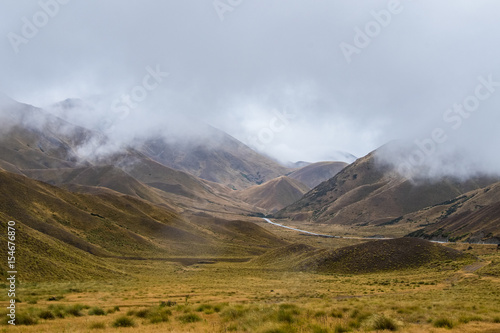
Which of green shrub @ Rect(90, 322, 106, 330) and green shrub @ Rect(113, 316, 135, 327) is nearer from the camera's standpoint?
green shrub @ Rect(90, 322, 106, 330)

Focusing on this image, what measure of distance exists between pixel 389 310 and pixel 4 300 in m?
22.1

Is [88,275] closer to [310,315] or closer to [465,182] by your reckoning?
[310,315]

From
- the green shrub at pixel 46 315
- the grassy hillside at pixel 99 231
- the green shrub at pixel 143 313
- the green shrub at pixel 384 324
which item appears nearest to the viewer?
the green shrub at pixel 384 324

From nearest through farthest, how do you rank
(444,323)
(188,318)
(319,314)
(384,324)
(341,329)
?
1. (341,329)
2. (384,324)
3. (444,323)
4. (188,318)
5. (319,314)

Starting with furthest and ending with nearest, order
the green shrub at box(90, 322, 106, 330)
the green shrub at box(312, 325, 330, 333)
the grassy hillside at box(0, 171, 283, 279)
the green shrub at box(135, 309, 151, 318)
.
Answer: the grassy hillside at box(0, 171, 283, 279), the green shrub at box(135, 309, 151, 318), the green shrub at box(90, 322, 106, 330), the green shrub at box(312, 325, 330, 333)

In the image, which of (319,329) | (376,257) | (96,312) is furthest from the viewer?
(376,257)

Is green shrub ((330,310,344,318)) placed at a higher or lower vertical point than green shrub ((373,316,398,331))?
lower

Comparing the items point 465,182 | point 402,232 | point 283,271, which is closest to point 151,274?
point 283,271

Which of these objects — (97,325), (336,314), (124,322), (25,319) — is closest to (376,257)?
(336,314)

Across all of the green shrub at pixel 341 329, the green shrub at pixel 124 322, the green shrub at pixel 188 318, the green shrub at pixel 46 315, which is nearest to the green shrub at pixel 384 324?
the green shrub at pixel 341 329

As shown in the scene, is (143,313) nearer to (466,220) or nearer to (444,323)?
(444,323)

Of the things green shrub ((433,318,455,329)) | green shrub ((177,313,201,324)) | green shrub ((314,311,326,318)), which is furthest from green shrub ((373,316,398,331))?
green shrub ((177,313,201,324))

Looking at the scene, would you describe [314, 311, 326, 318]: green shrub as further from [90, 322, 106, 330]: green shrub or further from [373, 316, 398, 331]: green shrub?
[90, 322, 106, 330]: green shrub

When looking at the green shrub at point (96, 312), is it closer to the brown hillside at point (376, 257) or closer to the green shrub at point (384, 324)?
the green shrub at point (384, 324)
